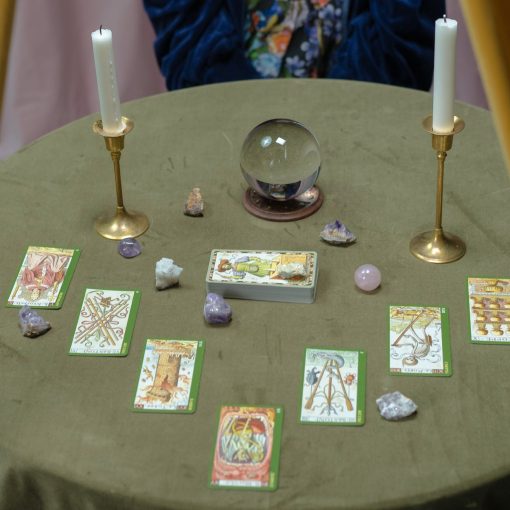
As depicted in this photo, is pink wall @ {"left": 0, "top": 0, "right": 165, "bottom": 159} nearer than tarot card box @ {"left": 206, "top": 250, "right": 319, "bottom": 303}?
No

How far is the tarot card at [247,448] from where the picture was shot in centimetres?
119

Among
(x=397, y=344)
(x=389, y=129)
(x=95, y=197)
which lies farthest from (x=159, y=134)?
(x=397, y=344)

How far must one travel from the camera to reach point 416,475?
1.18 metres

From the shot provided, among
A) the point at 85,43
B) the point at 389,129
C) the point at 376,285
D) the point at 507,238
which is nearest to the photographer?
the point at 376,285

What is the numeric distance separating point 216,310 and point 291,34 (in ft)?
4.40

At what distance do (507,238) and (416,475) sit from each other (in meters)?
0.60

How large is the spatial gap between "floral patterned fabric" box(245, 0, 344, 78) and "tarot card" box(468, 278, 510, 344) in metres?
1.25

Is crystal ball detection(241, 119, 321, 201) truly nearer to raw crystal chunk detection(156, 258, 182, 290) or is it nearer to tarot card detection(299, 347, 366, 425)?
raw crystal chunk detection(156, 258, 182, 290)

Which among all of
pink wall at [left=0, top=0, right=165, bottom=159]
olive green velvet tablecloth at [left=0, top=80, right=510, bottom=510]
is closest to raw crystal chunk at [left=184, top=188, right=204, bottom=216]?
olive green velvet tablecloth at [left=0, top=80, right=510, bottom=510]

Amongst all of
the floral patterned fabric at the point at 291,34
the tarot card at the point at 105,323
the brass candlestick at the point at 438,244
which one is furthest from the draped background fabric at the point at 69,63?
the tarot card at the point at 105,323

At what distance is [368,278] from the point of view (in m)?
1.49

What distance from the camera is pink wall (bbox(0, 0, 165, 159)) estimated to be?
3.04 meters

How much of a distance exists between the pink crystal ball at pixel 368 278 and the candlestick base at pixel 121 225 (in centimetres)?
44

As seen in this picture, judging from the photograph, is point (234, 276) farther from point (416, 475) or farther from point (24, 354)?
point (416, 475)
